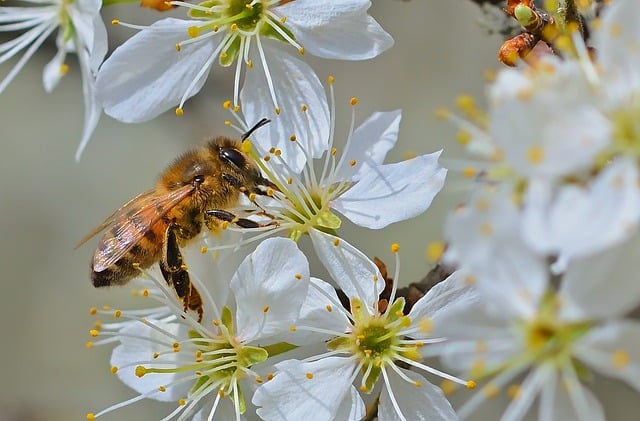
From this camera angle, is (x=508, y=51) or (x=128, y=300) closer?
(x=508, y=51)

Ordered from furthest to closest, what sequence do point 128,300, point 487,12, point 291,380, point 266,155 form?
1. point 128,300
2. point 487,12
3. point 266,155
4. point 291,380

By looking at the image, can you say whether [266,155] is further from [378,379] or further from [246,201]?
[378,379]

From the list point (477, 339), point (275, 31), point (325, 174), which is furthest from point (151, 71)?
point (477, 339)

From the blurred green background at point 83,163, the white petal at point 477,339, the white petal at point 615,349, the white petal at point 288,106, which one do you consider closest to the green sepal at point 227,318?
the white petal at point 288,106

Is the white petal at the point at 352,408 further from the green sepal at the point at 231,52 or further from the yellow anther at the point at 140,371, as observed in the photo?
the green sepal at the point at 231,52

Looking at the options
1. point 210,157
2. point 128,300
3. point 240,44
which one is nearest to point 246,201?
point 210,157

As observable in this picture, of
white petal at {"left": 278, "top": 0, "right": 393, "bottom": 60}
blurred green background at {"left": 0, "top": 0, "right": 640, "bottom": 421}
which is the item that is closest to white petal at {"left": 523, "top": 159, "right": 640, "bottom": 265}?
white petal at {"left": 278, "top": 0, "right": 393, "bottom": 60}

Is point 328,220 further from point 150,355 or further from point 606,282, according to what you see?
point 606,282

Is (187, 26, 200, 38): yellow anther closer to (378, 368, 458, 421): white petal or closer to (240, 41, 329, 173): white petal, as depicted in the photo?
(240, 41, 329, 173): white petal
